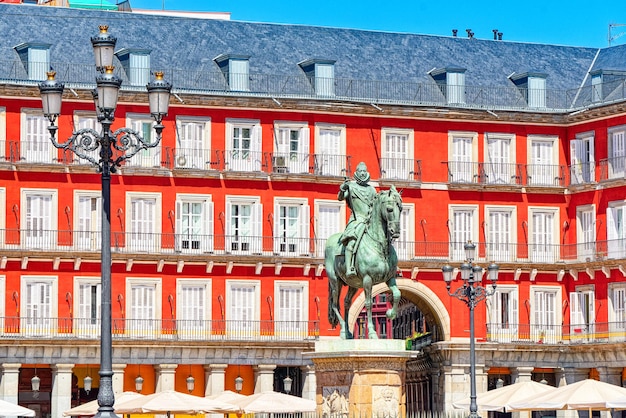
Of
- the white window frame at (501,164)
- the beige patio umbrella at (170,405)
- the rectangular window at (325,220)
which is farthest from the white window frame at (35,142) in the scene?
the white window frame at (501,164)

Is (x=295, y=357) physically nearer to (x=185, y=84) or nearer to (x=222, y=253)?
(x=222, y=253)

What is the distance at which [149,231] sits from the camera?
7006cm

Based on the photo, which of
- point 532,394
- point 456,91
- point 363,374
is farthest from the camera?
point 456,91

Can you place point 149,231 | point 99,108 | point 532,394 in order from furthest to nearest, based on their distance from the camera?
point 149,231
point 532,394
point 99,108

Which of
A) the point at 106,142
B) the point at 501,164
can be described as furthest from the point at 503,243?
the point at 106,142

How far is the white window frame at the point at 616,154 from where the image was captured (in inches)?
2840

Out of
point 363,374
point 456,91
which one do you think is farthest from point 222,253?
point 363,374

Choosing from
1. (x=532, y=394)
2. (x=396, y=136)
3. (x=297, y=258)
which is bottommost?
(x=532, y=394)

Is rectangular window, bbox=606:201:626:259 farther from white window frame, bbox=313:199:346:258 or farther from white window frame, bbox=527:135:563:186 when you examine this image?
white window frame, bbox=313:199:346:258

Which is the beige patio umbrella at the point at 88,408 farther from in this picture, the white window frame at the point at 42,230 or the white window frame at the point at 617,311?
the white window frame at the point at 617,311

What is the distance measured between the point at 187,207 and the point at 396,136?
34.1ft

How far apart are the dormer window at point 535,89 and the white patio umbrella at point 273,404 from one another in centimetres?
2462

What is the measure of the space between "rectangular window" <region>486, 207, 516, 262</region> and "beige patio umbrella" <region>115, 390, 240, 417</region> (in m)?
22.9

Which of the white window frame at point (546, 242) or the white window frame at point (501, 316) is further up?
the white window frame at point (546, 242)
